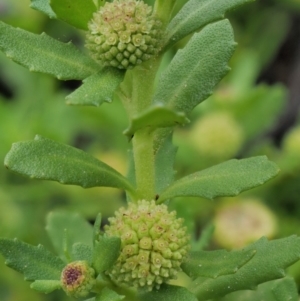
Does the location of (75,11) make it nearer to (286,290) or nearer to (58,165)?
(58,165)

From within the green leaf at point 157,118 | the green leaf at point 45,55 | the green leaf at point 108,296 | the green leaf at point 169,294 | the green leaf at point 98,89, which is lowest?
the green leaf at point 169,294

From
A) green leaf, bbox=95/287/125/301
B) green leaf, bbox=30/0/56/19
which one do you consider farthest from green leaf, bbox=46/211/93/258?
green leaf, bbox=30/0/56/19

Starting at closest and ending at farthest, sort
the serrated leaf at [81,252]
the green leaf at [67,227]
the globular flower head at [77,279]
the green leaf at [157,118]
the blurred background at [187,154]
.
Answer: the green leaf at [157,118] → the globular flower head at [77,279] → the serrated leaf at [81,252] → the green leaf at [67,227] → the blurred background at [187,154]

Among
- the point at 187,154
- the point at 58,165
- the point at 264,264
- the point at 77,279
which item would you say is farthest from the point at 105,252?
the point at 187,154

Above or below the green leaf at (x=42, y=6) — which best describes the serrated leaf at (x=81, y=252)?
below

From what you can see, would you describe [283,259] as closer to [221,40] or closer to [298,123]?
[221,40]

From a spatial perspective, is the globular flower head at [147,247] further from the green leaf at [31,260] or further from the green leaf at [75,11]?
the green leaf at [75,11]

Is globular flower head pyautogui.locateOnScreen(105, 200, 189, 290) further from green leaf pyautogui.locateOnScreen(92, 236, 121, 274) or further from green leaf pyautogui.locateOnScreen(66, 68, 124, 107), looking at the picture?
green leaf pyautogui.locateOnScreen(66, 68, 124, 107)

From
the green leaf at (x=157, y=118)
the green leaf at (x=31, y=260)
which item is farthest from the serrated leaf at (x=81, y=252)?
the green leaf at (x=157, y=118)
